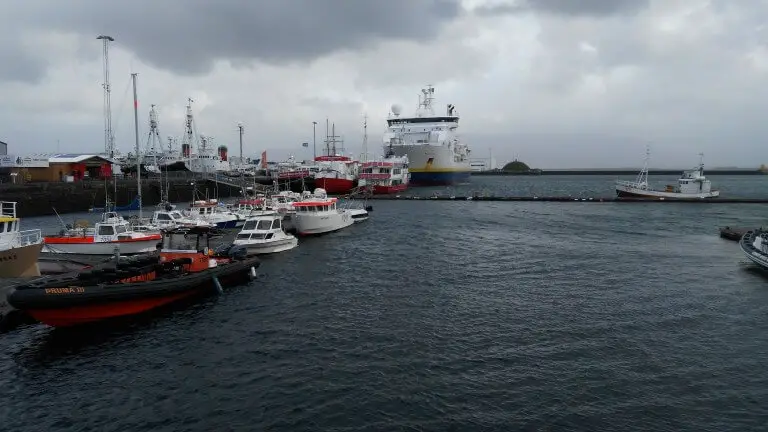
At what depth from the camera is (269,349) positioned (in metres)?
20.2

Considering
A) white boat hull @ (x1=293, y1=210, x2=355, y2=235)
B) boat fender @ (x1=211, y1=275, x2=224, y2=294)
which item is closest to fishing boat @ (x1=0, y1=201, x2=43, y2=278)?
boat fender @ (x1=211, y1=275, x2=224, y2=294)

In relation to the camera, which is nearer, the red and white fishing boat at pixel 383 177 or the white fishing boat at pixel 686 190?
the white fishing boat at pixel 686 190

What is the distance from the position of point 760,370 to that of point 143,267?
25.9m

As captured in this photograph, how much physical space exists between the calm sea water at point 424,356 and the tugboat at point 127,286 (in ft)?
3.17

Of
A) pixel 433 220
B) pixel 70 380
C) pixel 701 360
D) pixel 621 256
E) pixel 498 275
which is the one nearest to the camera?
pixel 70 380

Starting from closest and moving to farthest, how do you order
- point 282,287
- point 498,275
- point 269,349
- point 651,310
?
point 269,349, point 651,310, point 282,287, point 498,275

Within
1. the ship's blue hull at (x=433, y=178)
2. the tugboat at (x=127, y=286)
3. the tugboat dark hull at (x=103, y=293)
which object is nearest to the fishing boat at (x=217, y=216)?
the tugboat at (x=127, y=286)

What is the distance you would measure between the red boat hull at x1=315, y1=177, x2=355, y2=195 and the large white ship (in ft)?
100

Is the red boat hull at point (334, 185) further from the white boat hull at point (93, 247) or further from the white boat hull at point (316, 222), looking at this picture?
the white boat hull at point (93, 247)

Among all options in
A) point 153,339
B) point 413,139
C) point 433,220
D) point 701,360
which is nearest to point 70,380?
point 153,339

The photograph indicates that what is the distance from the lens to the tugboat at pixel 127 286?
67.8ft

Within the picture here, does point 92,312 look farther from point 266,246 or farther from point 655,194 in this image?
point 655,194

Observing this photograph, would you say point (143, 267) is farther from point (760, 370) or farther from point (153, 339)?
point (760, 370)

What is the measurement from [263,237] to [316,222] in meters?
11.0
